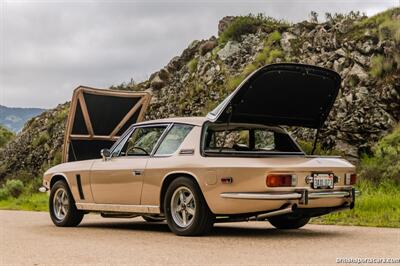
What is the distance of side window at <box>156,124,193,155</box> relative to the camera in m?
9.59

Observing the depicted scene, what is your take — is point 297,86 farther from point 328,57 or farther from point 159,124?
point 328,57

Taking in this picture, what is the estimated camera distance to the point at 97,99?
14.2 metres

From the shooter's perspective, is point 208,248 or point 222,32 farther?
point 222,32

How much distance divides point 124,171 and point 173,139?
96cm

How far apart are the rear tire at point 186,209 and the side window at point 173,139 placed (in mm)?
613

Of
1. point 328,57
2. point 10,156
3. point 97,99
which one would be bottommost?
point 10,156

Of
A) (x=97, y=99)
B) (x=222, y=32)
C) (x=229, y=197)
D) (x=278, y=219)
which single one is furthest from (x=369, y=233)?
(x=222, y=32)

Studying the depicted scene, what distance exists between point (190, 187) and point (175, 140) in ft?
3.05

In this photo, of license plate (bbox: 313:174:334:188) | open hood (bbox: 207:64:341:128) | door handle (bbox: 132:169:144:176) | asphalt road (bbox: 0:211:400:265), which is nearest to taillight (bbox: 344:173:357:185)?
license plate (bbox: 313:174:334:188)

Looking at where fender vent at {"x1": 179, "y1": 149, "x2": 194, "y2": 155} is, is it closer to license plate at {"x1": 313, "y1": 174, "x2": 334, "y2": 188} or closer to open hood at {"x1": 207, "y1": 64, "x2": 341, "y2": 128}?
open hood at {"x1": 207, "y1": 64, "x2": 341, "y2": 128}

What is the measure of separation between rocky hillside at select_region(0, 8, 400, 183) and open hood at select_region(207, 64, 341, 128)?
297 inches

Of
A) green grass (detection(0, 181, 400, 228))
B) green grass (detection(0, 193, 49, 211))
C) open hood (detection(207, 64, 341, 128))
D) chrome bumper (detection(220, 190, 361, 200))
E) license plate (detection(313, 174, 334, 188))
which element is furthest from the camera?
green grass (detection(0, 193, 49, 211))

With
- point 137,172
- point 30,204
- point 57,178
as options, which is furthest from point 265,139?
point 30,204

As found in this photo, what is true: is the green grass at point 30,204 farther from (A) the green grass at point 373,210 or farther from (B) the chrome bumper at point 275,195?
(B) the chrome bumper at point 275,195
